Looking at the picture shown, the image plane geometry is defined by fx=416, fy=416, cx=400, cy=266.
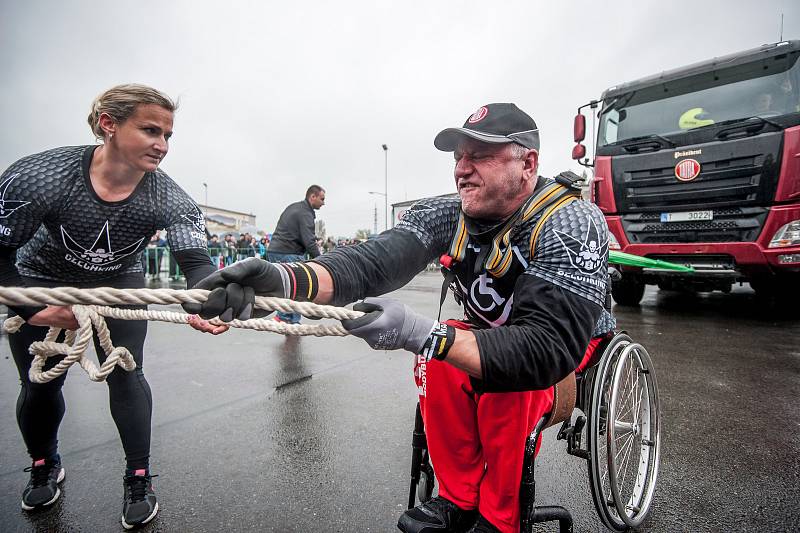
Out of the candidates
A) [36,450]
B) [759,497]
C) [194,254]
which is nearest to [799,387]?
[759,497]

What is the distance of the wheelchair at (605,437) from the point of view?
1.52m

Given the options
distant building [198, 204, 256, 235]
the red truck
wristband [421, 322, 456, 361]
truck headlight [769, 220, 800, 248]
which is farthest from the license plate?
distant building [198, 204, 256, 235]

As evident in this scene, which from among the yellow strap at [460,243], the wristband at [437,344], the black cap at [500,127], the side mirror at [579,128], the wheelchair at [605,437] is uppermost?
the side mirror at [579,128]

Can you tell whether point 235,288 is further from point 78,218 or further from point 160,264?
point 160,264

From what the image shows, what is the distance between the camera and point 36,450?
6.55 feet

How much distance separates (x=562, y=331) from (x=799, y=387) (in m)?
Result: 3.47

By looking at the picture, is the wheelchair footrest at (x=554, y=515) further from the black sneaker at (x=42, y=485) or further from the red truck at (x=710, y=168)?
the red truck at (x=710, y=168)

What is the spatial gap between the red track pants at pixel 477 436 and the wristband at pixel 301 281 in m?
0.57

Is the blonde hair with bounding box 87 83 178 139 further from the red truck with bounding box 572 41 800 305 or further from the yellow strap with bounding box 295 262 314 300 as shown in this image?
the red truck with bounding box 572 41 800 305

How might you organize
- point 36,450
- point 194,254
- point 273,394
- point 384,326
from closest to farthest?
point 384,326
point 194,254
point 36,450
point 273,394

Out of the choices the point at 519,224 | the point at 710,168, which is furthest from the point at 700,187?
the point at 519,224

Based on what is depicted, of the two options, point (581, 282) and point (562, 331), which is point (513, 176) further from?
point (562, 331)

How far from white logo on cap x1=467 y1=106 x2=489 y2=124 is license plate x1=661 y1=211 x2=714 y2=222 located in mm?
5110

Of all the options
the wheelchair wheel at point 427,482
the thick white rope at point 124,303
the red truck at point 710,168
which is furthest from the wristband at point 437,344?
the red truck at point 710,168
